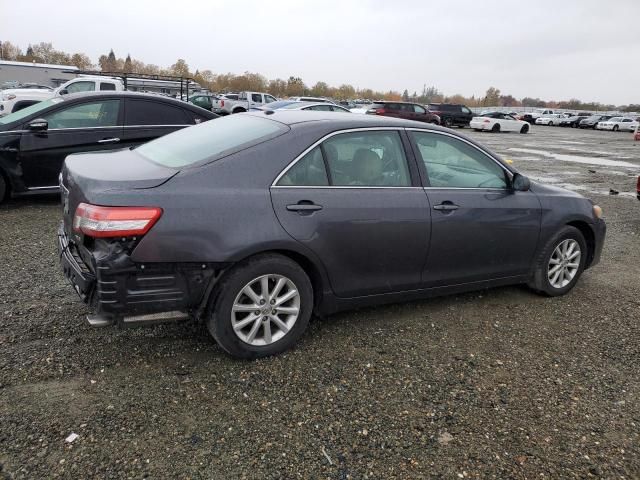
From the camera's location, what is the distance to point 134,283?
9.29ft

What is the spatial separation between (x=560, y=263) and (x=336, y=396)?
2772mm

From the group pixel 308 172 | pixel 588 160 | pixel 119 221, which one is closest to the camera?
pixel 119 221

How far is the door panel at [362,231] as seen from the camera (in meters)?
3.24

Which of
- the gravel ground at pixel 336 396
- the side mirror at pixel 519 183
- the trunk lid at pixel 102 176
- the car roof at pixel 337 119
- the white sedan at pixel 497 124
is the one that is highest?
the white sedan at pixel 497 124

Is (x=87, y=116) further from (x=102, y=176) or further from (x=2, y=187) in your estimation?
(x=102, y=176)

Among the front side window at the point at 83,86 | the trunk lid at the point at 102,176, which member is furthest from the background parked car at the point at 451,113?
the trunk lid at the point at 102,176

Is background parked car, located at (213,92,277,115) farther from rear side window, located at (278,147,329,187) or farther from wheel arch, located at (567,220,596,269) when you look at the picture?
rear side window, located at (278,147,329,187)

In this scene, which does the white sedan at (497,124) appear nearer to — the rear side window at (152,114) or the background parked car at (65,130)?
the rear side window at (152,114)

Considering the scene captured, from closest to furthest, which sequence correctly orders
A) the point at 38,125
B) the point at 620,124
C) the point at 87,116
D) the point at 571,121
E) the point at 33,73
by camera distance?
the point at 38,125
the point at 87,116
the point at 33,73
the point at 620,124
the point at 571,121

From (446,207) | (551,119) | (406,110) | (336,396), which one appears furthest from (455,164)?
(551,119)

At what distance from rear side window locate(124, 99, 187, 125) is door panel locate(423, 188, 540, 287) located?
4953 millimetres

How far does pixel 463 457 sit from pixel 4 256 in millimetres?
4531

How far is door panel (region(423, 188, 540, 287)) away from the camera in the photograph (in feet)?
12.5

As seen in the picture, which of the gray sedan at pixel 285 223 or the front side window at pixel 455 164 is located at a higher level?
the front side window at pixel 455 164
